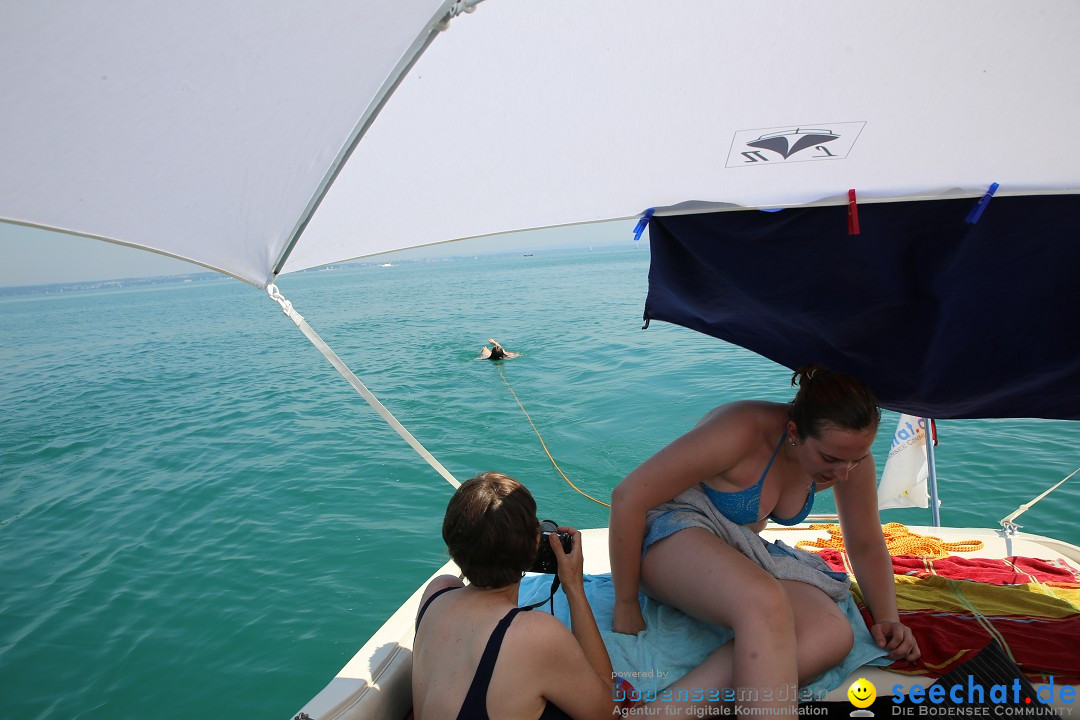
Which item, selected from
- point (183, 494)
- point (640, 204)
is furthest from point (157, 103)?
point (183, 494)

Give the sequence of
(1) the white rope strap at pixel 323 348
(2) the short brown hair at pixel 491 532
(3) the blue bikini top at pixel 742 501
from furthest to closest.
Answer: (1) the white rope strap at pixel 323 348
(3) the blue bikini top at pixel 742 501
(2) the short brown hair at pixel 491 532

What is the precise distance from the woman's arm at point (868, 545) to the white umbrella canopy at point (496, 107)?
1050 millimetres

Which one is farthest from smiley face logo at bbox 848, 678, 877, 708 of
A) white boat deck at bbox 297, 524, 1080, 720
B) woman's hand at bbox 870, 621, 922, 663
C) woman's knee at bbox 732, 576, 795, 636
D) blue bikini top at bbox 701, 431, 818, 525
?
blue bikini top at bbox 701, 431, 818, 525

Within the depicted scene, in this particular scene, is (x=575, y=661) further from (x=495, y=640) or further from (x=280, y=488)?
(x=280, y=488)

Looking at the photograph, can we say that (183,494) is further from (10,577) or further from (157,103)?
(157,103)

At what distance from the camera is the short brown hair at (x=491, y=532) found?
1696mm

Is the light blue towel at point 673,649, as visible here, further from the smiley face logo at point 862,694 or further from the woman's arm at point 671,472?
the woman's arm at point 671,472

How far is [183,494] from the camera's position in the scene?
770 cm

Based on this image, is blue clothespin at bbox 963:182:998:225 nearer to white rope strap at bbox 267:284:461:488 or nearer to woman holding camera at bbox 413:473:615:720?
woman holding camera at bbox 413:473:615:720

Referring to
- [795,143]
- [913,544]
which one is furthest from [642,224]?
[913,544]

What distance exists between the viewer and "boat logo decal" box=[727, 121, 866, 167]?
1789 millimetres

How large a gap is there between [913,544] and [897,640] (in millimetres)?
1227

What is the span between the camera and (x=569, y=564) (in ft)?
6.55

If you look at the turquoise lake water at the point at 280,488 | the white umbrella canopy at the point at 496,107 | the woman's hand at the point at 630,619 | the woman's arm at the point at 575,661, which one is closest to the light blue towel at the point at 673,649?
the woman's hand at the point at 630,619
